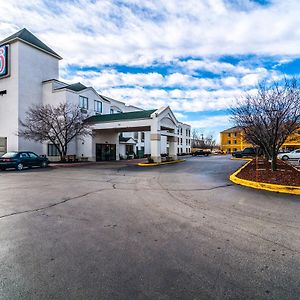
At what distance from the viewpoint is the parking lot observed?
2.79 m

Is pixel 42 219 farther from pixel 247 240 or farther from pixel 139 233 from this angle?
pixel 247 240

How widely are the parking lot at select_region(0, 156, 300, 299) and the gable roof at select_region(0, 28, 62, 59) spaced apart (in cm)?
3151

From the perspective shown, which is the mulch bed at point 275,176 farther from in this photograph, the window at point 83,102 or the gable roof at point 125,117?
the window at point 83,102

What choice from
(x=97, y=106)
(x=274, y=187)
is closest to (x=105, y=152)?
(x=97, y=106)

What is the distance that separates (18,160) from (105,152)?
48.0ft

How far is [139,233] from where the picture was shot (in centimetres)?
457

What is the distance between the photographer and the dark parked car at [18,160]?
62.2 ft

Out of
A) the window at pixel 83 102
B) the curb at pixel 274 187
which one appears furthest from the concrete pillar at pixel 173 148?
the curb at pixel 274 187

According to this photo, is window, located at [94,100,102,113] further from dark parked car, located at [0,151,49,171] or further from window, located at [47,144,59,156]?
dark parked car, located at [0,151,49,171]

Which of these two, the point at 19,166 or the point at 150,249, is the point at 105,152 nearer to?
the point at 19,166

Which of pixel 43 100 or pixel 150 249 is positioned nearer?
pixel 150 249

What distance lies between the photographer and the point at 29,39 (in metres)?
32.0

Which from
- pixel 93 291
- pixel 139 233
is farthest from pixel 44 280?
pixel 139 233

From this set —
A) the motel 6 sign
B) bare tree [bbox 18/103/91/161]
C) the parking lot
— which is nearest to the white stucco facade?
the motel 6 sign
